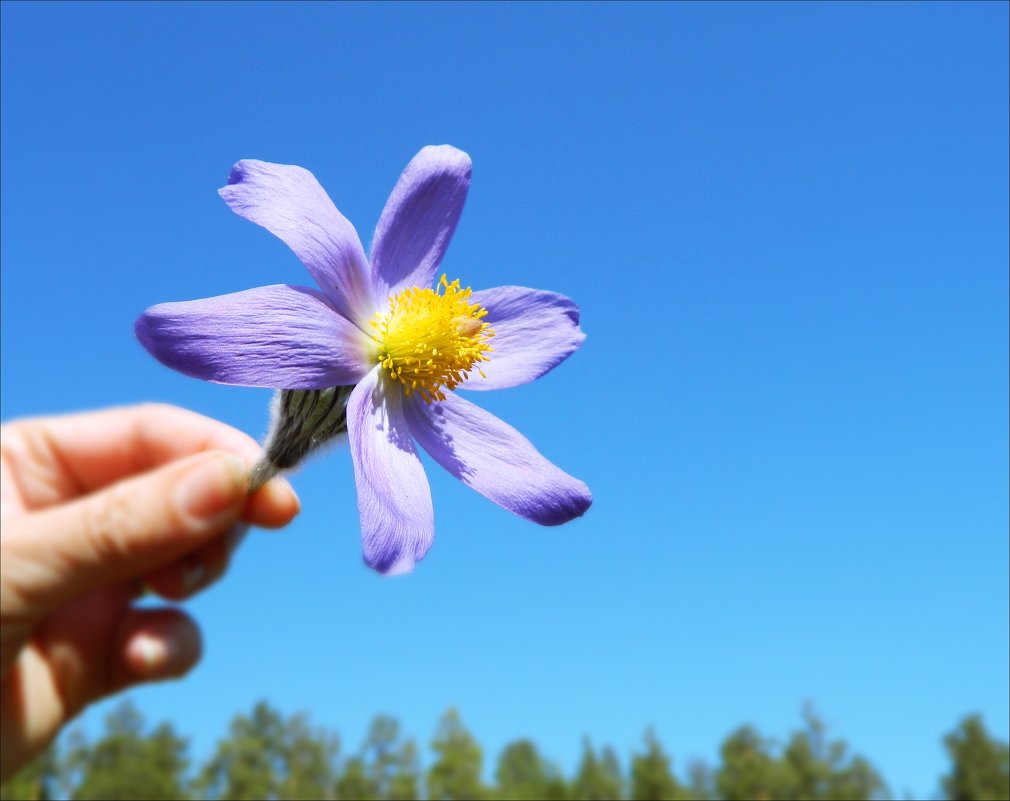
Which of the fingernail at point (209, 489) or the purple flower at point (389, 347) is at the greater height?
the purple flower at point (389, 347)

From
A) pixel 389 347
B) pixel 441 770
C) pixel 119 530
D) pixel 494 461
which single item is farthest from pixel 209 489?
pixel 441 770

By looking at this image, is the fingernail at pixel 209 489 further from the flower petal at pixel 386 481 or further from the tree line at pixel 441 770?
the tree line at pixel 441 770

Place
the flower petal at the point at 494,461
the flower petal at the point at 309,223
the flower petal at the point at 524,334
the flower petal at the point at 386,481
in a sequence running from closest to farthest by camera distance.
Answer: the flower petal at the point at 386,481 → the flower petal at the point at 309,223 → the flower petal at the point at 494,461 → the flower petal at the point at 524,334

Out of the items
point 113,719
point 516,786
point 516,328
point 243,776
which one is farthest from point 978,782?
point 516,328

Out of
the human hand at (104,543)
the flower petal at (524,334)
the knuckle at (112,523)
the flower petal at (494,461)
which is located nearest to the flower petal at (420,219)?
the flower petal at (524,334)

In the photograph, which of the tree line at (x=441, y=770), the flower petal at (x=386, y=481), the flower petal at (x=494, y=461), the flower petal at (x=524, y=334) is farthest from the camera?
the tree line at (x=441, y=770)

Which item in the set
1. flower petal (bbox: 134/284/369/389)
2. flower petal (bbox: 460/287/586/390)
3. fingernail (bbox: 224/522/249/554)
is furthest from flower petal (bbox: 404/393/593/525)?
fingernail (bbox: 224/522/249/554)
